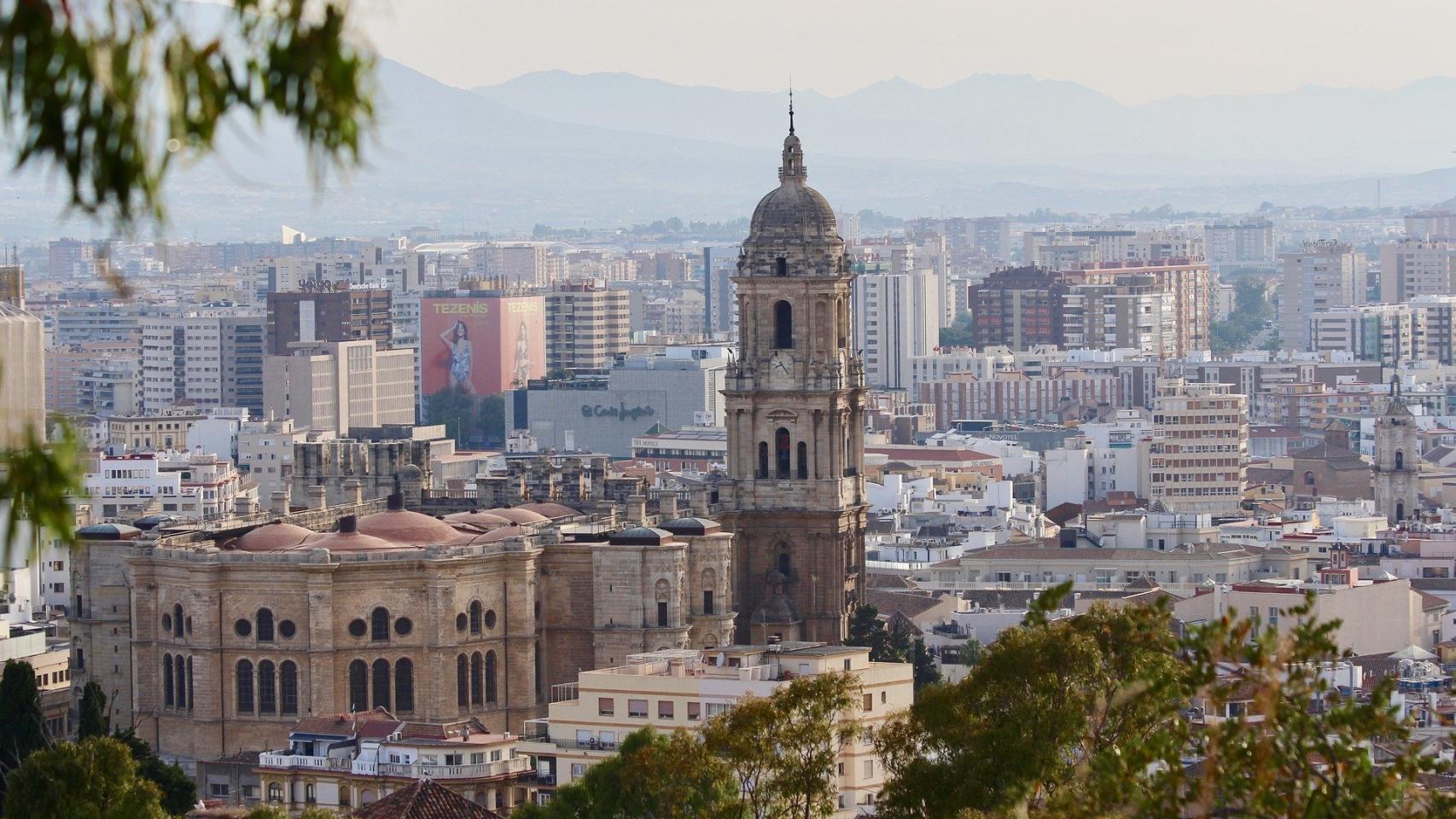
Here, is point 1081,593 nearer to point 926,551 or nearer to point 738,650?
point 926,551

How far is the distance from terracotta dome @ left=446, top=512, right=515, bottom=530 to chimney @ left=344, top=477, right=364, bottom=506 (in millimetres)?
5634

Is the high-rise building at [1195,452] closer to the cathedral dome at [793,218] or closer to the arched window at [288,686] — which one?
the cathedral dome at [793,218]

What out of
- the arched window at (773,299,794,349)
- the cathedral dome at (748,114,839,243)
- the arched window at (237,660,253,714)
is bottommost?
the arched window at (237,660,253,714)

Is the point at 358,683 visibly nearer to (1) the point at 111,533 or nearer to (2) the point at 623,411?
(1) the point at 111,533

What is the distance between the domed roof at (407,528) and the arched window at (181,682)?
427 cm

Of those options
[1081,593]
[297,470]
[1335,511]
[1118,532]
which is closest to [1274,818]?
[297,470]

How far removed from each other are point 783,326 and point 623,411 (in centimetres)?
10508

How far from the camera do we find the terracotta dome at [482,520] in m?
73.8

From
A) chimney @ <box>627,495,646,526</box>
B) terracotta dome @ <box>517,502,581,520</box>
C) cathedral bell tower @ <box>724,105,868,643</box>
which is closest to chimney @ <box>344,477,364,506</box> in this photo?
terracotta dome @ <box>517,502,581,520</box>

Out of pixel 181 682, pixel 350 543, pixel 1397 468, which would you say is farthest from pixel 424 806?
pixel 1397 468

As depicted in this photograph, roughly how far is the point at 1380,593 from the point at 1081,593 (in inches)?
318

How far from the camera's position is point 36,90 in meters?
14.5

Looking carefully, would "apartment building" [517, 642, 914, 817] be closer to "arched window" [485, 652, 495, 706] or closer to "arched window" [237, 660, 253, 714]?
"arched window" [485, 652, 495, 706]

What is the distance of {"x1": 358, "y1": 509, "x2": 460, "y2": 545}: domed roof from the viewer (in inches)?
2726
